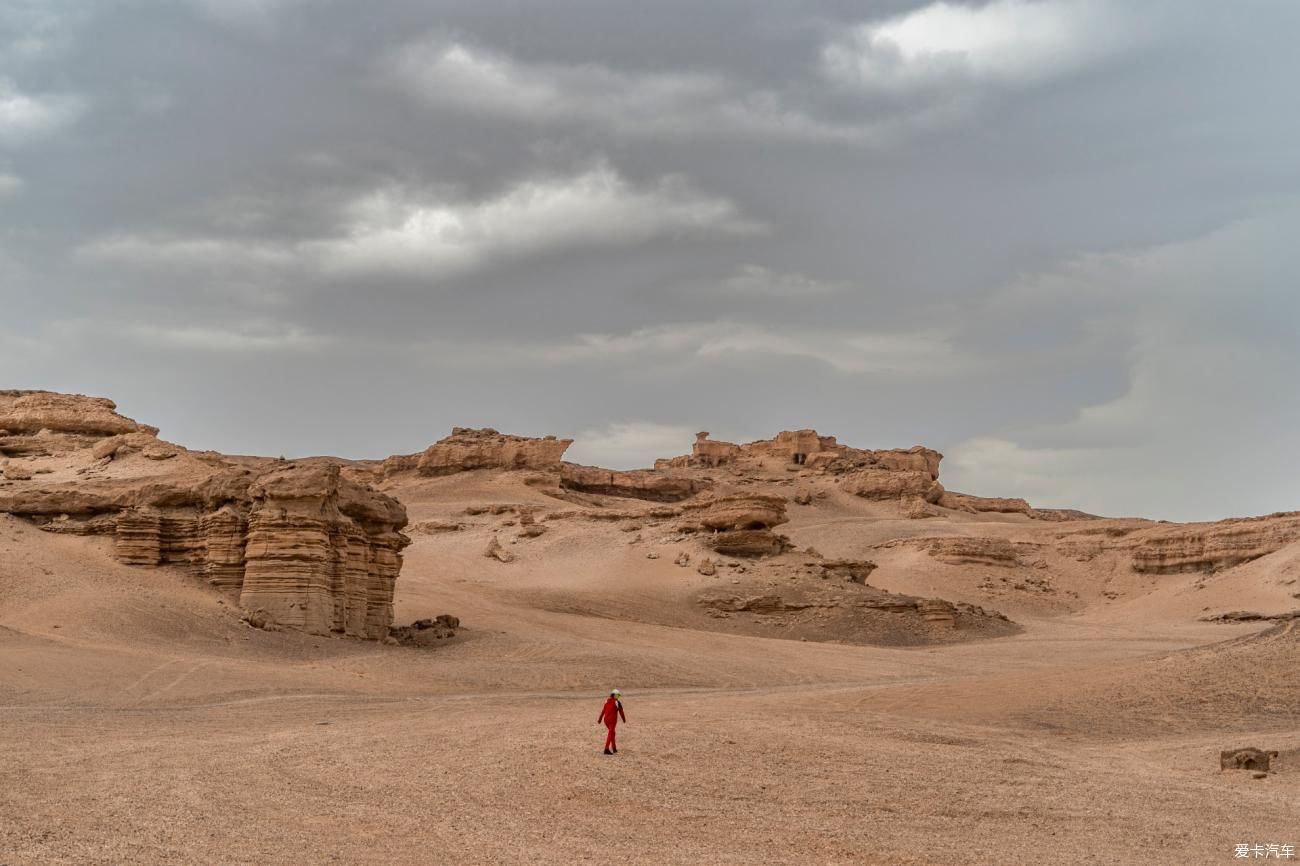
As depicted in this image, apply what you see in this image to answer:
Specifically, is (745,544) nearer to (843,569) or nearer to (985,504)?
(843,569)

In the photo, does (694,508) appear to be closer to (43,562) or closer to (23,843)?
(43,562)

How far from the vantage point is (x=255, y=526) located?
83.4 ft

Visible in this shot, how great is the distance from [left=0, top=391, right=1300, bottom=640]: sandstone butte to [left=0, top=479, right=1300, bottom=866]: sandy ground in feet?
3.11

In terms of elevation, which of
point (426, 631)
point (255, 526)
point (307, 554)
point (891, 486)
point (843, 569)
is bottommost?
point (426, 631)

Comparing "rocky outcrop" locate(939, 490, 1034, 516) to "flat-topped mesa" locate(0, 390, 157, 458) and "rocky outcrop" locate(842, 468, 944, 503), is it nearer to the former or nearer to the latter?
"rocky outcrop" locate(842, 468, 944, 503)

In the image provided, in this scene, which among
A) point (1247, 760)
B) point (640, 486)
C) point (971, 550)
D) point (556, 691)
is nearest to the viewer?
point (1247, 760)

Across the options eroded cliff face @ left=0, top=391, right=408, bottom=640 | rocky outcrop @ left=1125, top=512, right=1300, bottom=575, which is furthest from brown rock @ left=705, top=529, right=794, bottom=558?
rocky outcrop @ left=1125, top=512, right=1300, bottom=575

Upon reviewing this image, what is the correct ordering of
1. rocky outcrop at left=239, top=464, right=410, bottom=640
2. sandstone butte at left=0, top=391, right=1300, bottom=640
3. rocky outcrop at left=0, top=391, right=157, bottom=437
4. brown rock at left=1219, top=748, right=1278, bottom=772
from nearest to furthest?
brown rock at left=1219, top=748, right=1278, bottom=772 < rocky outcrop at left=239, top=464, right=410, bottom=640 < sandstone butte at left=0, top=391, right=1300, bottom=640 < rocky outcrop at left=0, top=391, right=157, bottom=437

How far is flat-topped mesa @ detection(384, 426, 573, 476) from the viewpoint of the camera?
268ft

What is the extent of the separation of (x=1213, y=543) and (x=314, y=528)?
45085mm

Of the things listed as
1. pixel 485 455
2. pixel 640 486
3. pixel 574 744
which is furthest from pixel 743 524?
pixel 640 486

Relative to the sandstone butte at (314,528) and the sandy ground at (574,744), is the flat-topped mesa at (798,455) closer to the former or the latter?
the sandstone butte at (314,528)

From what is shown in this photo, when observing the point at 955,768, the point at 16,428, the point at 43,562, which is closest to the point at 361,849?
the point at 955,768

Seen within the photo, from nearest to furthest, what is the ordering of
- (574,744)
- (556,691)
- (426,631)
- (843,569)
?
(574,744)
(556,691)
(426,631)
(843,569)
